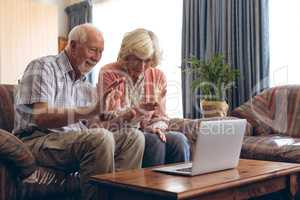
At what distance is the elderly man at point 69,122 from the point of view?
1.70 metres

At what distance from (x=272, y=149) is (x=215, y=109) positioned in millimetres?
829

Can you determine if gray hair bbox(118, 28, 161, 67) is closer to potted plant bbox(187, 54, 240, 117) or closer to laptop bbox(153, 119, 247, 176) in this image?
laptop bbox(153, 119, 247, 176)

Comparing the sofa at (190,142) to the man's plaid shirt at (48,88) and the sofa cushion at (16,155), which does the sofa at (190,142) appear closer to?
the sofa cushion at (16,155)

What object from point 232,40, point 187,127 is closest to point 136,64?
point 187,127

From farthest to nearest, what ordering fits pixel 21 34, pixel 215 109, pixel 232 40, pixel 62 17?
1. pixel 62 17
2. pixel 21 34
3. pixel 232 40
4. pixel 215 109

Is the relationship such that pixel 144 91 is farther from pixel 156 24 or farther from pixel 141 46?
pixel 156 24

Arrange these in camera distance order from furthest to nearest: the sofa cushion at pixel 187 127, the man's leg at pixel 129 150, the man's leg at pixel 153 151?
the sofa cushion at pixel 187 127, the man's leg at pixel 153 151, the man's leg at pixel 129 150

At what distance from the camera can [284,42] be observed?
3.31 meters

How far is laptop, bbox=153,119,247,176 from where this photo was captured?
142 centimetres

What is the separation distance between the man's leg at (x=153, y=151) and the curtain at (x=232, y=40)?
5.15 ft

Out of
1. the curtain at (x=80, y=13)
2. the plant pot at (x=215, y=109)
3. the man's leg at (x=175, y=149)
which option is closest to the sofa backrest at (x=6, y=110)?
the man's leg at (x=175, y=149)

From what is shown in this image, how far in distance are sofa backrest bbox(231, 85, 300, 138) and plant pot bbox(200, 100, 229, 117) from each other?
0.09 meters

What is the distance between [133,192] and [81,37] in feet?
2.94

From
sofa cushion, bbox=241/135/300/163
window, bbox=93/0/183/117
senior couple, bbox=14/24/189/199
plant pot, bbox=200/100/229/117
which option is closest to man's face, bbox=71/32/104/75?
senior couple, bbox=14/24/189/199
